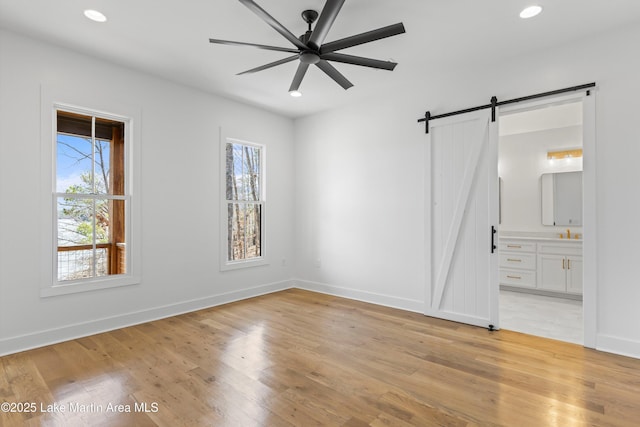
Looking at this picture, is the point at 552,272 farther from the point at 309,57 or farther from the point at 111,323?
the point at 111,323

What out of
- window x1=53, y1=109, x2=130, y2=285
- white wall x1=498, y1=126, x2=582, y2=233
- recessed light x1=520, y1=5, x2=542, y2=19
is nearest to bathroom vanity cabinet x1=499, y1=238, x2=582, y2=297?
white wall x1=498, y1=126, x2=582, y2=233

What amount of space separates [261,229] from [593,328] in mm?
4242

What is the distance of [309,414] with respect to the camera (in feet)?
6.62

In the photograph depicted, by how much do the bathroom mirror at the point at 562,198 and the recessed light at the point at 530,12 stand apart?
3.65m

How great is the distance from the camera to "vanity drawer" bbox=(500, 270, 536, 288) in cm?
518

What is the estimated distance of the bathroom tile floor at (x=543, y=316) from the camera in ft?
11.4

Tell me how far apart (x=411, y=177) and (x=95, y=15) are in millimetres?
3649

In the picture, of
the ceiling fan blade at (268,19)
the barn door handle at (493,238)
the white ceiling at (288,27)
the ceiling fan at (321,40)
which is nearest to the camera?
the ceiling fan blade at (268,19)

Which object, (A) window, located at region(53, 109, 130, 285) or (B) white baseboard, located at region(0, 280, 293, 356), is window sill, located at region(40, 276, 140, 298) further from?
(B) white baseboard, located at region(0, 280, 293, 356)

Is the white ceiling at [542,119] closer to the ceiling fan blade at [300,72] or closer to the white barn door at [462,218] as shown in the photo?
the white barn door at [462,218]

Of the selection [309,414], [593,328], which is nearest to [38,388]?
[309,414]

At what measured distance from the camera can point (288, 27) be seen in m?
2.93

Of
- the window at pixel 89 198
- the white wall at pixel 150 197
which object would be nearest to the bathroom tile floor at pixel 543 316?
the white wall at pixel 150 197

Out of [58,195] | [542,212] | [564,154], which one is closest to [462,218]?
[542,212]
